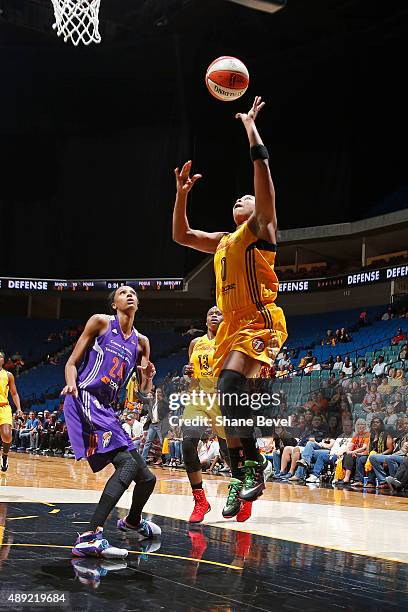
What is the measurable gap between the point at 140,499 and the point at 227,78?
316cm

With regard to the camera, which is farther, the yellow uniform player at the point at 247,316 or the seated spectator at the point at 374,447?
the seated spectator at the point at 374,447

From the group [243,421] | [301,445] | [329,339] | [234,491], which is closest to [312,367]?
[329,339]

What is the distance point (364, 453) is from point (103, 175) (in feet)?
53.3

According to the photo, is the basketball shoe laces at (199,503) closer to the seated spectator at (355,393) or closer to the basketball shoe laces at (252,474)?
the basketball shoe laces at (252,474)

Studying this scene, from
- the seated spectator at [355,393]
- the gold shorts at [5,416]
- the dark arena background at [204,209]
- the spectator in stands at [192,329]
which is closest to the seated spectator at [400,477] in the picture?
the dark arena background at [204,209]

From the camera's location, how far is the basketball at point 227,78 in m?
5.36

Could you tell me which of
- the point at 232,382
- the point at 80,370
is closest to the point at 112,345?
the point at 80,370

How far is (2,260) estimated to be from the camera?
25.2m

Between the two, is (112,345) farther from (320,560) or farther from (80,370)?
(320,560)

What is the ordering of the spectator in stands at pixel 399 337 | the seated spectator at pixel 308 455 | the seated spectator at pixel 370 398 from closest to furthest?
the seated spectator at pixel 370 398, the seated spectator at pixel 308 455, the spectator in stands at pixel 399 337

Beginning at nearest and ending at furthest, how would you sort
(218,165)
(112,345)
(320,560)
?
(320,560), (112,345), (218,165)

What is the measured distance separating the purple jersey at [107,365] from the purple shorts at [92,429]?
78mm

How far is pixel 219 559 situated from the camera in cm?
482

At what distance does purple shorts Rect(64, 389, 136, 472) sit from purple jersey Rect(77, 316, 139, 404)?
8 cm
